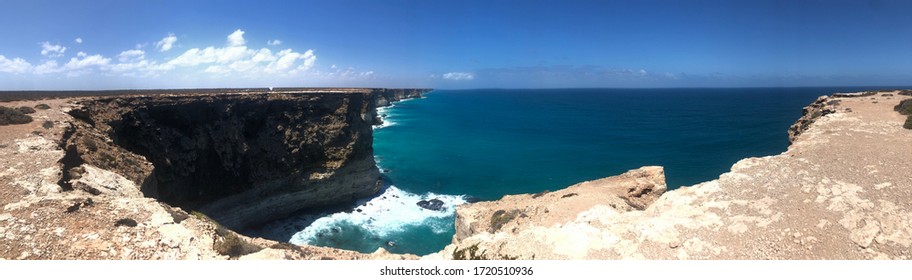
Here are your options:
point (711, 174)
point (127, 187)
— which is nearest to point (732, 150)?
point (711, 174)

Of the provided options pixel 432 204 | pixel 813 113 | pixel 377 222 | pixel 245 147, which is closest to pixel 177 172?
pixel 245 147

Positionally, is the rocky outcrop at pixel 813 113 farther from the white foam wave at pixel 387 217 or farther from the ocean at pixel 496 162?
the white foam wave at pixel 387 217

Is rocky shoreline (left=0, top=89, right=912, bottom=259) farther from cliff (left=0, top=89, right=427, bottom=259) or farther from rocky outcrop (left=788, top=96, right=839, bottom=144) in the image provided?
rocky outcrop (left=788, top=96, right=839, bottom=144)

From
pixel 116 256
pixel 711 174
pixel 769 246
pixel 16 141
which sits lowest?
pixel 711 174

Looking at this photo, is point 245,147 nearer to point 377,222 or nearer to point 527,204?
point 377,222

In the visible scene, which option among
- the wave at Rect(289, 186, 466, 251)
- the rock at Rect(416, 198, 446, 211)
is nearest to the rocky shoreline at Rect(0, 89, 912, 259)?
the wave at Rect(289, 186, 466, 251)

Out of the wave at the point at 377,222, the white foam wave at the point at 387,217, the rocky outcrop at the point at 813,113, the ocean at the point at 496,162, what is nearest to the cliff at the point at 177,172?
the white foam wave at the point at 387,217
